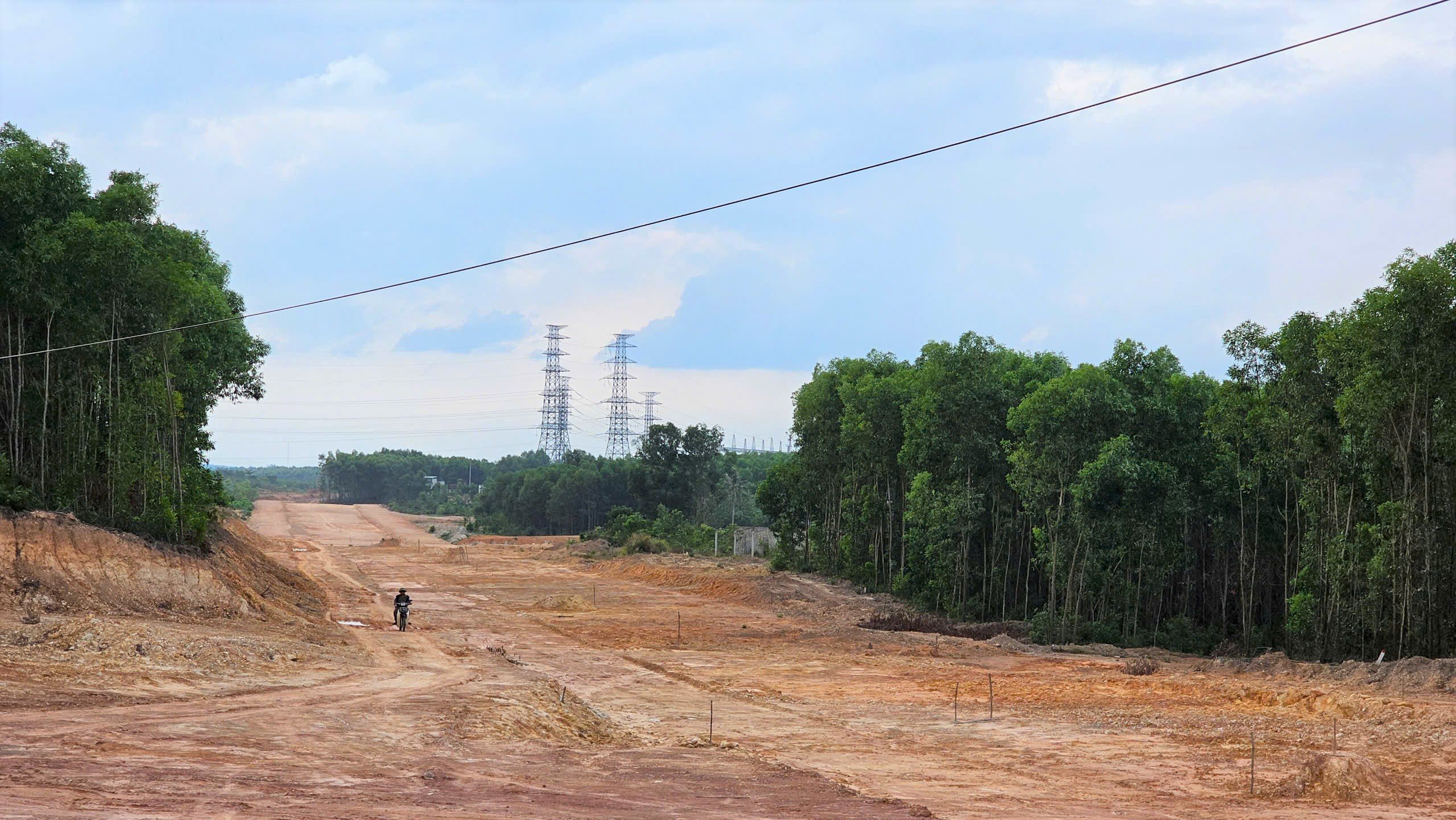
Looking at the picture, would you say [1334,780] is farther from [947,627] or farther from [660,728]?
[947,627]

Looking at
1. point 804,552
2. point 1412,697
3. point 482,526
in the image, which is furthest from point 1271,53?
point 482,526

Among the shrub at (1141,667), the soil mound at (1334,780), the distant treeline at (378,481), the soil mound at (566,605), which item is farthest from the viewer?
the distant treeline at (378,481)

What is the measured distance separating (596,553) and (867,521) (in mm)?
26417

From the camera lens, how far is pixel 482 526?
110625 mm

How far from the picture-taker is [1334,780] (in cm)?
1429

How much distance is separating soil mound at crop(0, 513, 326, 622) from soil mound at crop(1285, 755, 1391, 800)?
2456cm

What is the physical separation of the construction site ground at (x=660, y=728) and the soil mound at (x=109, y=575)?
3.20ft

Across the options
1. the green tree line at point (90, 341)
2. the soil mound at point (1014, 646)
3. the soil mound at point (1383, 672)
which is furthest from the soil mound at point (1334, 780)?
the green tree line at point (90, 341)

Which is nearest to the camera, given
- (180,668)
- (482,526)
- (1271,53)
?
(1271,53)

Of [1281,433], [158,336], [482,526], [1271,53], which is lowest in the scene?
[482,526]

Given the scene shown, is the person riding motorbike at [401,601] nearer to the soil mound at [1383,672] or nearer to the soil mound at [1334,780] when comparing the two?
the soil mound at [1383,672]

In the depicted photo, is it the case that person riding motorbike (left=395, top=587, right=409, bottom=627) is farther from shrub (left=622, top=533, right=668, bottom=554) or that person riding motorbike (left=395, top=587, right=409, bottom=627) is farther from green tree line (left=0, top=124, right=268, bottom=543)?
shrub (left=622, top=533, right=668, bottom=554)

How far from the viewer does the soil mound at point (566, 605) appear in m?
42.8

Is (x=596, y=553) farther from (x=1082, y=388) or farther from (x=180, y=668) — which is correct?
(x=180, y=668)
